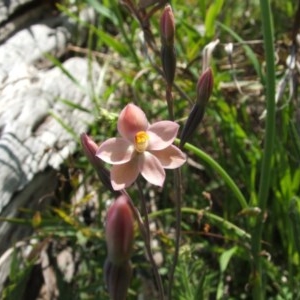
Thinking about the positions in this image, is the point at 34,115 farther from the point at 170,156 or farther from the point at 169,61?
the point at 170,156

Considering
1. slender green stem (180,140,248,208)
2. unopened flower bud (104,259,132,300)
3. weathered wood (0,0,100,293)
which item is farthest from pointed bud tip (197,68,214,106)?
weathered wood (0,0,100,293)

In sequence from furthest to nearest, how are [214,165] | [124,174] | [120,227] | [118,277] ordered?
1. [214,165]
2. [124,174]
3. [118,277]
4. [120,227]

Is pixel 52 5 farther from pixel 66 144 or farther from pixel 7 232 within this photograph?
pixel 7 232

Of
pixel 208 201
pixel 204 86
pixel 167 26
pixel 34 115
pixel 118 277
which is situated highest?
pixel 167 26

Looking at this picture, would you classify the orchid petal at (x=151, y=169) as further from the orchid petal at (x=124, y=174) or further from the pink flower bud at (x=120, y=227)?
the pink flower bud at (x=120, y=227)

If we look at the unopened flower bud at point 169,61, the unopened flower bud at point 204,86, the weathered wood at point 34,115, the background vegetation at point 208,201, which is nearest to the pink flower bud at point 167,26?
the unopened flower bud at point 169,61

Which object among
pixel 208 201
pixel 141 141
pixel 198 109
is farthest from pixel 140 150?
pixel 208 201
